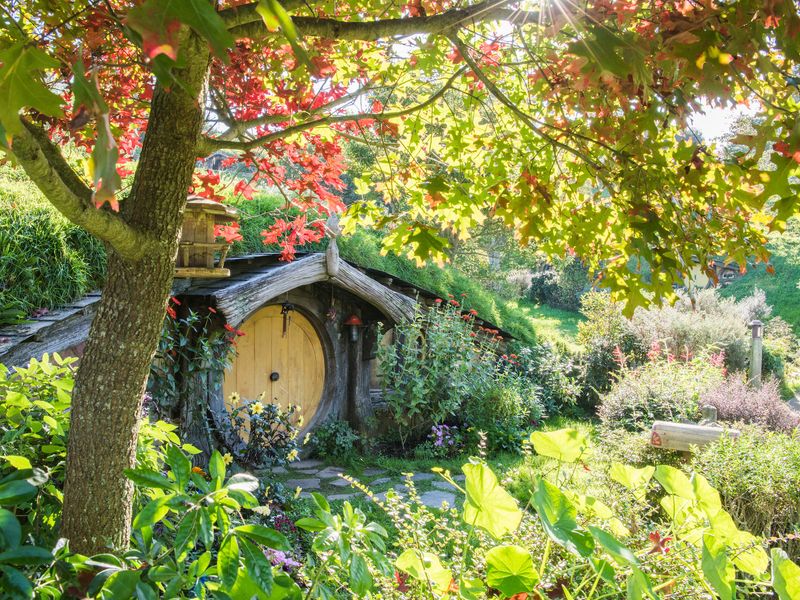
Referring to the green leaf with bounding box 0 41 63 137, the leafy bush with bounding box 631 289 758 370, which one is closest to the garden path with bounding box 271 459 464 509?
the green leaf with bounding box 0 41 63 137

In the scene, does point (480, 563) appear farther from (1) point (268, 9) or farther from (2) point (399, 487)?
(2) point (399, 487)

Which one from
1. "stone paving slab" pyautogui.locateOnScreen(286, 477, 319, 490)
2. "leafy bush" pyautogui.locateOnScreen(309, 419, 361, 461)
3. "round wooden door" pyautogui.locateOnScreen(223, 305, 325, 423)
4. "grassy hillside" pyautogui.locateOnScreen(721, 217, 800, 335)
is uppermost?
"grassy hillside" pyautogui.locateOnScreen(721, 217, 800, 335)

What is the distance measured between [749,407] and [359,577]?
7.01 m

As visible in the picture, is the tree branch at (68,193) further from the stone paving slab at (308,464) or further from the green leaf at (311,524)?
the stone paving slab at (308,464)

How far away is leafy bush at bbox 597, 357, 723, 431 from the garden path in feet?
7.85

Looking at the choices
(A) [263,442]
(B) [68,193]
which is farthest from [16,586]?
(A) [263,442]

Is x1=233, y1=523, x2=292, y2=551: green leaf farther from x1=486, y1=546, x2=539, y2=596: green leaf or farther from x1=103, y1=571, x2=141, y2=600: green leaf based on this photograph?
x1=486, y1=546, x2=539, y2=596: green leaf

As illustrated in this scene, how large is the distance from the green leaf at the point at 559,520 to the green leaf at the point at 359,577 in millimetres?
435

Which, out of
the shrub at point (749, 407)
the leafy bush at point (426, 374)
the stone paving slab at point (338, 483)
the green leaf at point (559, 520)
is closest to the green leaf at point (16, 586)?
the green leaf at point (559, 520)

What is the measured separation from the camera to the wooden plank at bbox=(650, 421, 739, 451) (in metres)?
5.48

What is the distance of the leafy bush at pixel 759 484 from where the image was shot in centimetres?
433

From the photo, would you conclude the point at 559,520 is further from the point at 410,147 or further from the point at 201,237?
the point at 201,237

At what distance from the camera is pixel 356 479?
6000 mm

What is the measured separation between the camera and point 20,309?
14.2 ft
